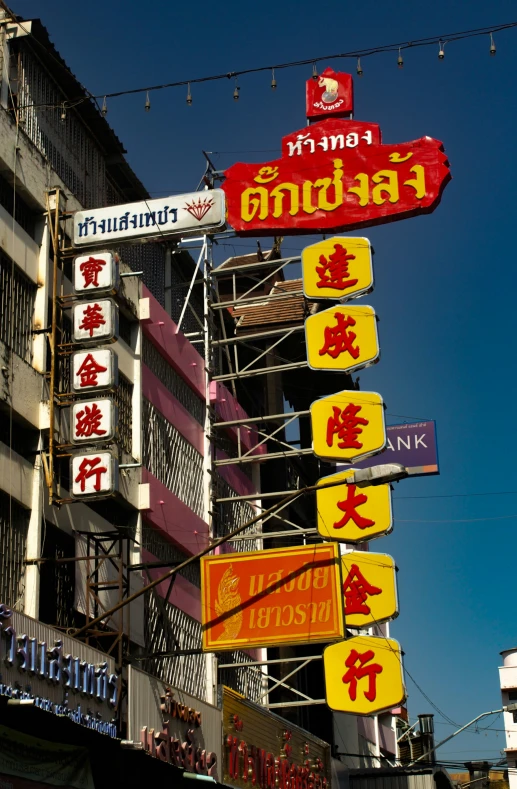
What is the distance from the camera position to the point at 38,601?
63.0ft

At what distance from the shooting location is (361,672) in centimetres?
2628

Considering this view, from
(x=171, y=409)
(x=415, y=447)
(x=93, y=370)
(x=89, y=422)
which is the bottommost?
(x=89, y=422)

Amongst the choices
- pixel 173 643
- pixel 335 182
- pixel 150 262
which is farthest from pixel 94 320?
pixel 335 182

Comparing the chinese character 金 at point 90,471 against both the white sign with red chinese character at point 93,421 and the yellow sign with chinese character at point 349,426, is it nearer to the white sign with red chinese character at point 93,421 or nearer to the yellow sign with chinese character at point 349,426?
the white sign with red chinese character at point 93,421

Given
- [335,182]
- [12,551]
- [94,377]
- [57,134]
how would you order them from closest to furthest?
[12,551] → [94,377] → [57,134] → [335,182]

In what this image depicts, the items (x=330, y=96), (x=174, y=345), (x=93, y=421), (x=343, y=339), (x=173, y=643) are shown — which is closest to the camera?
(x=93, y=421)

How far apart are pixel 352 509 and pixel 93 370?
336 inches

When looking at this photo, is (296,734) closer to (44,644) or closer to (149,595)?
(149,595)

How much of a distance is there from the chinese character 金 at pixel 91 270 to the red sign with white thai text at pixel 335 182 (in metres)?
8.16

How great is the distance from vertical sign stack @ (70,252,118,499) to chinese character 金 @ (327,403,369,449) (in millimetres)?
7270

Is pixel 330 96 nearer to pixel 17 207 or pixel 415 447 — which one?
pixel 17 207

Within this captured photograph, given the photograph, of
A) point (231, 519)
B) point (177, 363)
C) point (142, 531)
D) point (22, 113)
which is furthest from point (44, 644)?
point (231, 519)

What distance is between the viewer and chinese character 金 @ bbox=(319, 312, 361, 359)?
27.4m

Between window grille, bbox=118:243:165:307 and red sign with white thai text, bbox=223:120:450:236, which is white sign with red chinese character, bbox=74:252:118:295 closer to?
window grille, bbox=118:243:165:307
